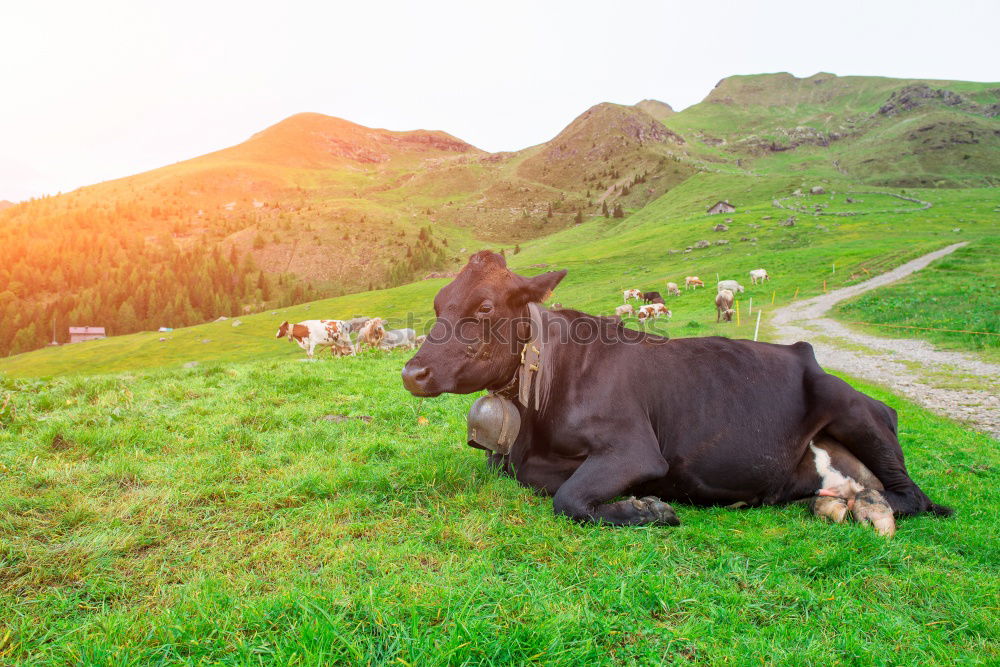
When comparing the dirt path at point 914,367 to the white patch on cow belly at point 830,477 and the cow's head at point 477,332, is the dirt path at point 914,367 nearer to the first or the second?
the white patch on cow belly at point 830,477

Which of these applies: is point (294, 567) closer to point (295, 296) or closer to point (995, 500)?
point (995, 500)

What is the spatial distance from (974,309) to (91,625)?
26590 mm

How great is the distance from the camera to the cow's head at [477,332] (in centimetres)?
432

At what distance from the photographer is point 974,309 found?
19.6 m

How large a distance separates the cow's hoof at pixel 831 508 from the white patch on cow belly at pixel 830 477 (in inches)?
8.7

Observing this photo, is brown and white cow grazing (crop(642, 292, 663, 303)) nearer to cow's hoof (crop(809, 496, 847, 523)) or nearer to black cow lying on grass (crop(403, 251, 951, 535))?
black cow lying on grass (crop(403, 251, 951, 535))

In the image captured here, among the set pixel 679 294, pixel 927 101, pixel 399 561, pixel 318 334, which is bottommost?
pixel 679 294

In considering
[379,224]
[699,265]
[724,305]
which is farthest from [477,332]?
[379,224]

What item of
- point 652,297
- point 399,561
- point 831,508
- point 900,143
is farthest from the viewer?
point 900,143

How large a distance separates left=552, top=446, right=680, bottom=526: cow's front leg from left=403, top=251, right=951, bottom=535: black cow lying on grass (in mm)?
35

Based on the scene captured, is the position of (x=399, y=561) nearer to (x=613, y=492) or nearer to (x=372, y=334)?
(x=613, y=492)

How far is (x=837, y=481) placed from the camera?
475cm

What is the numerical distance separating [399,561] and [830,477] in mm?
4029

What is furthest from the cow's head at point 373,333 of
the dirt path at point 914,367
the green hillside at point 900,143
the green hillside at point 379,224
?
the green hillside at point 900,143
